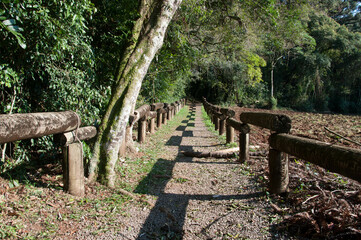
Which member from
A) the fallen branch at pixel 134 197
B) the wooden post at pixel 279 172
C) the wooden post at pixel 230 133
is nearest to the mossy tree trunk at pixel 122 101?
the fallen branch at pixel 134 197

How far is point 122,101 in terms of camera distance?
362 cm

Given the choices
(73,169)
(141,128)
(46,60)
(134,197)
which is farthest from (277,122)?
(141,128)

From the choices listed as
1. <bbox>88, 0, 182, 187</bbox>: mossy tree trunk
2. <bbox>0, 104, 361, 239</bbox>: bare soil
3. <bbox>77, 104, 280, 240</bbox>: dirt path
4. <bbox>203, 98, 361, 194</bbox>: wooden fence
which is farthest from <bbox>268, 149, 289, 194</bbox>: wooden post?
<bbox>88, 0, 182, 187</bbox>: mossy tree trunk

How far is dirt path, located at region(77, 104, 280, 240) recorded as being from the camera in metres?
2.47

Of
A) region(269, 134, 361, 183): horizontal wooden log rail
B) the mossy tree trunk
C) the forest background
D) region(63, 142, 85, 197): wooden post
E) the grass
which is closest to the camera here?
region(269, 134, 361, 183): horizontal wooden log rail

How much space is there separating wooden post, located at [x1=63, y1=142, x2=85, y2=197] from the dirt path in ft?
2.28

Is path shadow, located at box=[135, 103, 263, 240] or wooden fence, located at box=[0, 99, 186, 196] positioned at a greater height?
wooden fence, located at box=[0, 99, 186, 196]

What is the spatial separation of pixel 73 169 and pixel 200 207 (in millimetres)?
1540

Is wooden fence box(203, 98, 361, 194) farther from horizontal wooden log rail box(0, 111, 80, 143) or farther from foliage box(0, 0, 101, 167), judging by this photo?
foliage box(0, 0, 101, 167)

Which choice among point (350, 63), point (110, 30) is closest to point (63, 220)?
point (110, 30)

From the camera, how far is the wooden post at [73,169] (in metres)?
2.95

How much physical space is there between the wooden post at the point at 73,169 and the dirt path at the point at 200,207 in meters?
0.70

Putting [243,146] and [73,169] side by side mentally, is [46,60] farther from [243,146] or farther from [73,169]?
[243,146]

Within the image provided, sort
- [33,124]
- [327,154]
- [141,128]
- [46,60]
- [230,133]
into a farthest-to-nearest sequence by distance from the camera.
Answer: [141,128], [230,133], [46,60], [33,124], [327,154]
